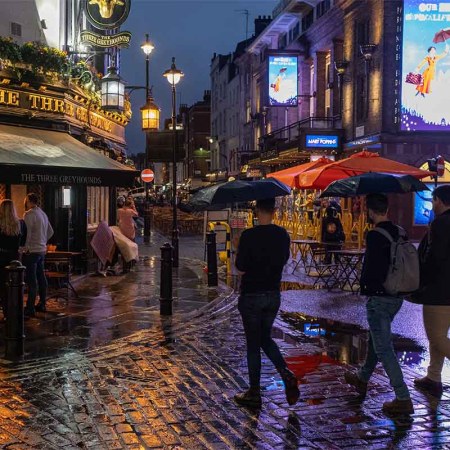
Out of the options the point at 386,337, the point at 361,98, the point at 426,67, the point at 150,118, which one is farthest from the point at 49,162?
the point at 361,98

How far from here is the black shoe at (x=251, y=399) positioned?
6074 millimetres

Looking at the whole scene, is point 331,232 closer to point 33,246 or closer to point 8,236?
point 33,246

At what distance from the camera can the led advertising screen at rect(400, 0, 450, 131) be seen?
2692 cm

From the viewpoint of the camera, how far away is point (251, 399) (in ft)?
20.0

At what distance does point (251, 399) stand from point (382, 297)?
1.51 metres

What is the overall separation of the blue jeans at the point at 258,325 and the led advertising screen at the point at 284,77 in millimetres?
31278

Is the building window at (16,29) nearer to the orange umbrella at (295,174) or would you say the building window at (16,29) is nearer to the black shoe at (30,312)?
the black shoe at (30,312)

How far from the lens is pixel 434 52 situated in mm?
27203

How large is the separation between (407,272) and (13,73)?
33.8 feet

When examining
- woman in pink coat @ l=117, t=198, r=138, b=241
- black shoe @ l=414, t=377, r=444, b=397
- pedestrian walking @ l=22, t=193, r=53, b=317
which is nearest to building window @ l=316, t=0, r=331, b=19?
woman in pink coat @ l=117, t=198, r=138, b=241

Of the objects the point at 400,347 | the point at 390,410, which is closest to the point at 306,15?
the point at 400,347

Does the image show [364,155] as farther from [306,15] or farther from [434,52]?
[306,15]

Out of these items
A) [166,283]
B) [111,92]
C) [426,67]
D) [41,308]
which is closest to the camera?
[166,283]

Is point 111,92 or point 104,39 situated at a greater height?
point 104,39
